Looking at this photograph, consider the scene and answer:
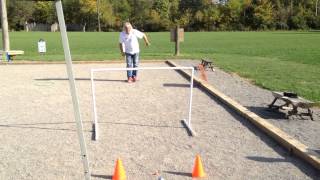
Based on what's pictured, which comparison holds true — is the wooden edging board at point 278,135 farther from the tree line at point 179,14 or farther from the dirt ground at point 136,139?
the tree line at point 179,14

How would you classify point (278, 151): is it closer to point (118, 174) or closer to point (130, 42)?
point (118, 174)

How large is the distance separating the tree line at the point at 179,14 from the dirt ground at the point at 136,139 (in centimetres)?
8311

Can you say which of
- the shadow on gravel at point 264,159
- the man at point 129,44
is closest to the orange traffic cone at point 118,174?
the shadow on gravel at point 264,159

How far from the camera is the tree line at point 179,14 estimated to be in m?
91.5

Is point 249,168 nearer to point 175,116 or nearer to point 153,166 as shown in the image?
point 153,166

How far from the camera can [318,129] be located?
7.43 meters

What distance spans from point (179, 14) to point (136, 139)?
98.8 m

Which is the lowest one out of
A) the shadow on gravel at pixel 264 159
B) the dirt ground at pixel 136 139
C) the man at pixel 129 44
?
the shadow on gravel at pixel 264 159

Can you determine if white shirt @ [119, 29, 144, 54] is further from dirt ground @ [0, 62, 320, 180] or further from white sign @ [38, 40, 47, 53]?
white sign @ [38, 40, 47, 53]

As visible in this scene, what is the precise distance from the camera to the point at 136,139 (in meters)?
7.04

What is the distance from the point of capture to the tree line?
91.5m

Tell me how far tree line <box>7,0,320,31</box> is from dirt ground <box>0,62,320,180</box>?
273 feet

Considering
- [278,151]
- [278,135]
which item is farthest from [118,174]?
[278,135]

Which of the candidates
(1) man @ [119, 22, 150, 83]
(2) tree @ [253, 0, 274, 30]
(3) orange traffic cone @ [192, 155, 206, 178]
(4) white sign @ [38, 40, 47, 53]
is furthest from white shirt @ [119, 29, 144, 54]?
(2) tree @ [253, 0, 274, 30]
